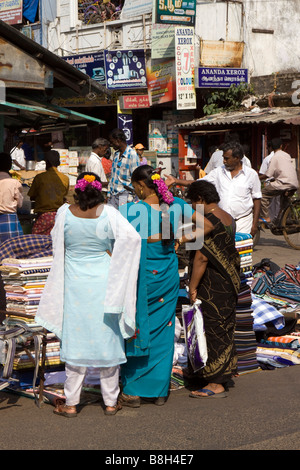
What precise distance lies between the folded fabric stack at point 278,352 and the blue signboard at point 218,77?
45.6 feet

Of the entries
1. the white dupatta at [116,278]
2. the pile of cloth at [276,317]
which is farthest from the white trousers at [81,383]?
the pile of cloth at [276,317]

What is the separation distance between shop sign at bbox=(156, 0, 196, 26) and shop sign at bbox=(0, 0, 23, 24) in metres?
6.87

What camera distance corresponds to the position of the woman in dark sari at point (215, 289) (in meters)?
5.24

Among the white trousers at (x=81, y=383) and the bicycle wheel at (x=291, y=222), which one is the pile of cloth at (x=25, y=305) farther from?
the bicycle wheel at (x=291, y=222)

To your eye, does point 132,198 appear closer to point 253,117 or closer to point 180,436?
point 180,436

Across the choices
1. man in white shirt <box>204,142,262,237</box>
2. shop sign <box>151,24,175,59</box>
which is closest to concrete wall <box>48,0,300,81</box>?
shop sign <box>151,24,175,59</box>

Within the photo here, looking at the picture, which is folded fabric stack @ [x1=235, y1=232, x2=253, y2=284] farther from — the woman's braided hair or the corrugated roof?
the corrugated roof

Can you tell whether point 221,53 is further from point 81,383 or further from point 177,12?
point 81,383

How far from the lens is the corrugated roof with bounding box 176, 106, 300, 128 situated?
16.8m

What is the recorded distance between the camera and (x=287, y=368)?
20.0 feet

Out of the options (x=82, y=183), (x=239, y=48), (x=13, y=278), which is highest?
(x=239, y=48)
